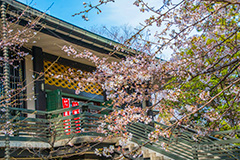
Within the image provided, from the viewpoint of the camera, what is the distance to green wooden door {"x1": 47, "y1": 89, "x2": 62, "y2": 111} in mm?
Result: 10391

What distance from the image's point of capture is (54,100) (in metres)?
10.4

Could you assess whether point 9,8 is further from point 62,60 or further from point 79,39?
point 62,60

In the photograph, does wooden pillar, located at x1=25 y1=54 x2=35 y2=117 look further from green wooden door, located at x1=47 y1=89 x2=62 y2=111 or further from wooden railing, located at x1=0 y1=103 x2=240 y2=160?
green wooden door, located at x1=47 y1=89 x2=62 y2=111

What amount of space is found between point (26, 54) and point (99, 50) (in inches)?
110

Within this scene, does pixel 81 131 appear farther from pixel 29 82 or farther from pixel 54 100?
pixel 29 82

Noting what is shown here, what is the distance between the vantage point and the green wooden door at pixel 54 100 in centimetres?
1039

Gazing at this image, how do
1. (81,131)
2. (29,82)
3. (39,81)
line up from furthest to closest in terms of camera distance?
(39,81) → (29,82) → (81,131)

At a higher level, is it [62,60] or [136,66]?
[62,60]

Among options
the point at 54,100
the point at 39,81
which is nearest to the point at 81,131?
the point at 54,100

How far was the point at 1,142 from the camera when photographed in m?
7.25

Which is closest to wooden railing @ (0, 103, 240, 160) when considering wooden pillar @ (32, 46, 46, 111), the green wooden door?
the green wooden door

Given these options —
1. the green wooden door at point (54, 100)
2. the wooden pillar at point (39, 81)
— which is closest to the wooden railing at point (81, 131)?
the green wooden door at point (54, 100)

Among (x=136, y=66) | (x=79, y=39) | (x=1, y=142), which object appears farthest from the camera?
(x=79, y=39)

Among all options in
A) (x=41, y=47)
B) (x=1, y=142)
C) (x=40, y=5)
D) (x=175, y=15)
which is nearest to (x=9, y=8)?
(x=40, y=5)
